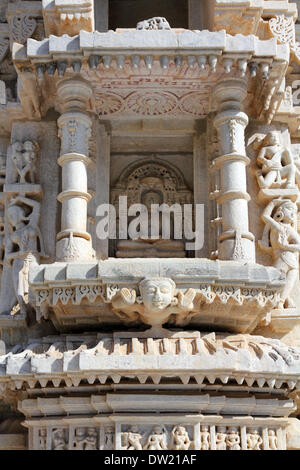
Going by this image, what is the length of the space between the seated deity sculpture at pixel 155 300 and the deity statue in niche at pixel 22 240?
165cm

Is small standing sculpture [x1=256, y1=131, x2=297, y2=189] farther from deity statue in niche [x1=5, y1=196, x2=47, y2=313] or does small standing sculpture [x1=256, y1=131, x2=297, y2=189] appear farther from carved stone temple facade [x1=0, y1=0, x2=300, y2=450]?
deity statue in niche [x1=5, y1=196, x2=47, y2=313]

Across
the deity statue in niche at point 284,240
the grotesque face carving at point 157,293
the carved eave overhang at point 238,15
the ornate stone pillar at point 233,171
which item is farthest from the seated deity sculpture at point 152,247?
the carved eave overhang at point 238,15

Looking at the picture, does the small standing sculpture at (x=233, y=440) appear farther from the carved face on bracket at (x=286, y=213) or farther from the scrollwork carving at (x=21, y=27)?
the scrollwork carving at (x=21, y=27)

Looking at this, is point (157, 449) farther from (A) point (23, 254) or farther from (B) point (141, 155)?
(B) point (141, 155)

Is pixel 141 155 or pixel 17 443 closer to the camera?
pixel 17 443

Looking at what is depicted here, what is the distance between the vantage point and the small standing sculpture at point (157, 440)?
8.44 m

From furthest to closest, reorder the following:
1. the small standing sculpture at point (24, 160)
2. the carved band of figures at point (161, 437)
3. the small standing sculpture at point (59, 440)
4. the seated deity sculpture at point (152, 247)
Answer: the seated deity sculpture at point (152, 247)
the small standing sculpture at point (24, 160)
the small standing sculpture at point (59, 440)
the carved band of figures at point (161, 437)

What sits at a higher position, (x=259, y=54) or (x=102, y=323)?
(x=259, y=54)

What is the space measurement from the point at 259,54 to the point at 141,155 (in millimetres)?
2364

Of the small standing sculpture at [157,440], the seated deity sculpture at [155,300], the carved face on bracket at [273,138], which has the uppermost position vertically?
the carved face on bracket at [273,138]

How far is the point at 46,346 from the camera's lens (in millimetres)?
9250

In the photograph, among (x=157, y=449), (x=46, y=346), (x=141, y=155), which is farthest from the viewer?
(x=141, y=155)

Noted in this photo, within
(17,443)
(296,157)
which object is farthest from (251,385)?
(296,157)
